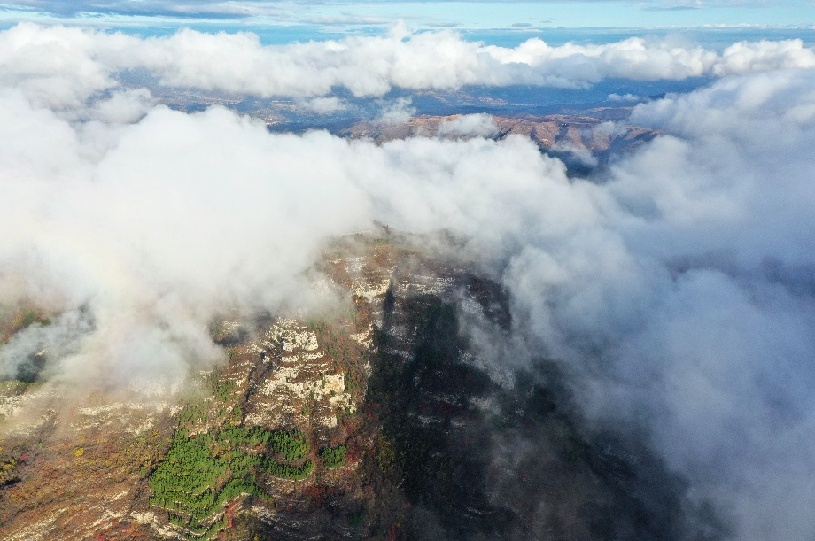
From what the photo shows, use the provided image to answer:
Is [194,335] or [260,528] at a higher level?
[194,335]

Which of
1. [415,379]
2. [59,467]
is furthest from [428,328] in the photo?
[59,467]

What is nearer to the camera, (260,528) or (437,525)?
(260,528)

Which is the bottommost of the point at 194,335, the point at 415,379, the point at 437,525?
the point at 437,525

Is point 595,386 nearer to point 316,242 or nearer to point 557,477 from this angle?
point 557,477

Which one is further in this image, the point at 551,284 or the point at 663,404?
the point at 551,284

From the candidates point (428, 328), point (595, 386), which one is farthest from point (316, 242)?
point (595, 386)

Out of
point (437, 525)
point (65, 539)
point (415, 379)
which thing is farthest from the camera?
point (415, 379)

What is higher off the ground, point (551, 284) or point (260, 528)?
point (551, 284)

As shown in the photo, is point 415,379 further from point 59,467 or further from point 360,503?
point 59,467

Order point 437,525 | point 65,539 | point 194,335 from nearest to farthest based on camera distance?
1. point 65,539
2. point 437,525
3. point 194,335
